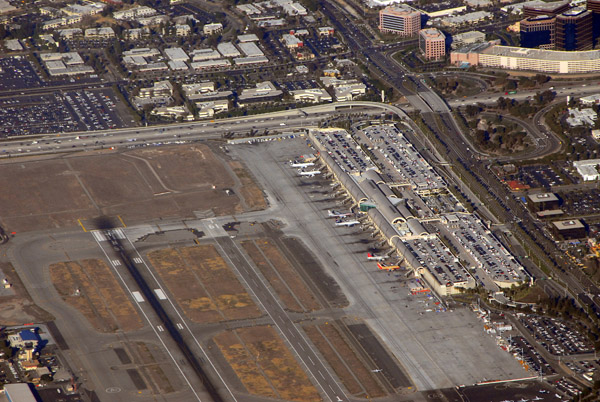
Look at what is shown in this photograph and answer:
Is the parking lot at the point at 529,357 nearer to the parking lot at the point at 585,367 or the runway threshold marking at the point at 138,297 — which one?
the parking lot at the point at 585,367

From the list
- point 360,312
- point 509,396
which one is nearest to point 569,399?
point 509,396

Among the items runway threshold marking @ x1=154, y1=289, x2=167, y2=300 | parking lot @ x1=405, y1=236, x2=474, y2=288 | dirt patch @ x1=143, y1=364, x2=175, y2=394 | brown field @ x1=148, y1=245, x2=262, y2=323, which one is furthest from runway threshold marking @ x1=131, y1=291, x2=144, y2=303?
parking lot @ x1=405, y1=236, x2=474, y2=288

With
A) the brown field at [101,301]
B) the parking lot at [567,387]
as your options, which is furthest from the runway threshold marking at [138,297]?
the parking lot at [567,387]

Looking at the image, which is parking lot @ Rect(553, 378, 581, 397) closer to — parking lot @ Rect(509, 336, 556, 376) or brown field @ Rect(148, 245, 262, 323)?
parking lot @ Rect(509, 336, 556, 376)

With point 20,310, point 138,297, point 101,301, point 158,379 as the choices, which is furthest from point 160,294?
point 158,379

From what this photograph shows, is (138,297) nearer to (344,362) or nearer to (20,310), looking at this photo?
(20,310)

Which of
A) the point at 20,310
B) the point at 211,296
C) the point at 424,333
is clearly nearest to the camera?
the point at 424,333
